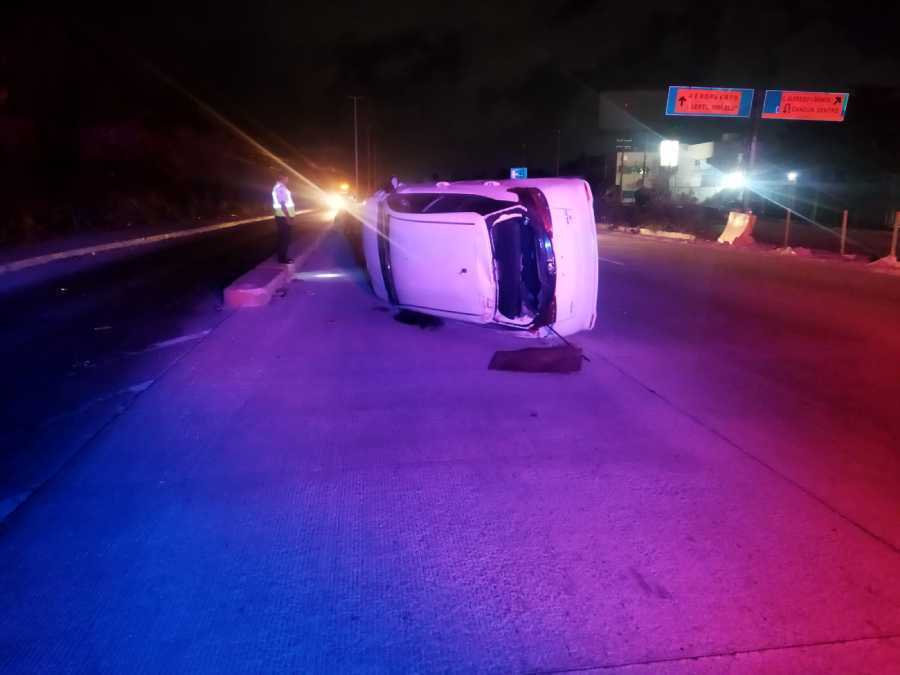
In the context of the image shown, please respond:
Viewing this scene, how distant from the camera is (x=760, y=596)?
12.0 ft

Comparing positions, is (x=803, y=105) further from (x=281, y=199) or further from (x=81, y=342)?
(x=81, y=342)

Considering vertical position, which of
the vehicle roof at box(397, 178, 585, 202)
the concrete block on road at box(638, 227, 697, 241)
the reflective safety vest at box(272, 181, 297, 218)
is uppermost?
the vehicle roof at box(397, 178, 585, 202)

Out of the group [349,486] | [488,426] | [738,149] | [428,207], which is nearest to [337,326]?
[428,207]

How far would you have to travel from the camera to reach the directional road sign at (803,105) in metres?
28.2

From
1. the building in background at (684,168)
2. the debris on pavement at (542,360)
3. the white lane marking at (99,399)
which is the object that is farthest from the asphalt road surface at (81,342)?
the building in background at (684,168)

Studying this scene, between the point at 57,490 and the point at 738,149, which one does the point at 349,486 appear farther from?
the point at 738,149

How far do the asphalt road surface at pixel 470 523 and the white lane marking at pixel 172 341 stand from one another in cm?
107

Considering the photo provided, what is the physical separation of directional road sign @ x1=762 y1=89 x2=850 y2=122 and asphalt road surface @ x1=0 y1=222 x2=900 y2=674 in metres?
23.1

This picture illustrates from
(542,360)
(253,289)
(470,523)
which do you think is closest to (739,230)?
(253,289)

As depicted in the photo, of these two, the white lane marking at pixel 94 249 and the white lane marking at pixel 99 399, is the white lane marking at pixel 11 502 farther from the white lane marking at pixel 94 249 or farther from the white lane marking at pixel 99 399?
the white lane marking at pixel 94 249

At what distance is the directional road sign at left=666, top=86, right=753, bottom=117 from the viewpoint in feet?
95.4

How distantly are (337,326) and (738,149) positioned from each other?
5672 centimetres

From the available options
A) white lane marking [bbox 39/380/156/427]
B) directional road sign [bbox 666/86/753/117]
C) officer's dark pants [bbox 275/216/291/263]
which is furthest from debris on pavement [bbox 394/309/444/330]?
directional road sign [bbox 666/86/753/117]

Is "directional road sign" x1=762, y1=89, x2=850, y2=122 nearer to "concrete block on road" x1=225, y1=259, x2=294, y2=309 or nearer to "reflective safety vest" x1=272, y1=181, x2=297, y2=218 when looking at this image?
"reflective safety vest" x1=272, y1=181, x2=297, y2=218
